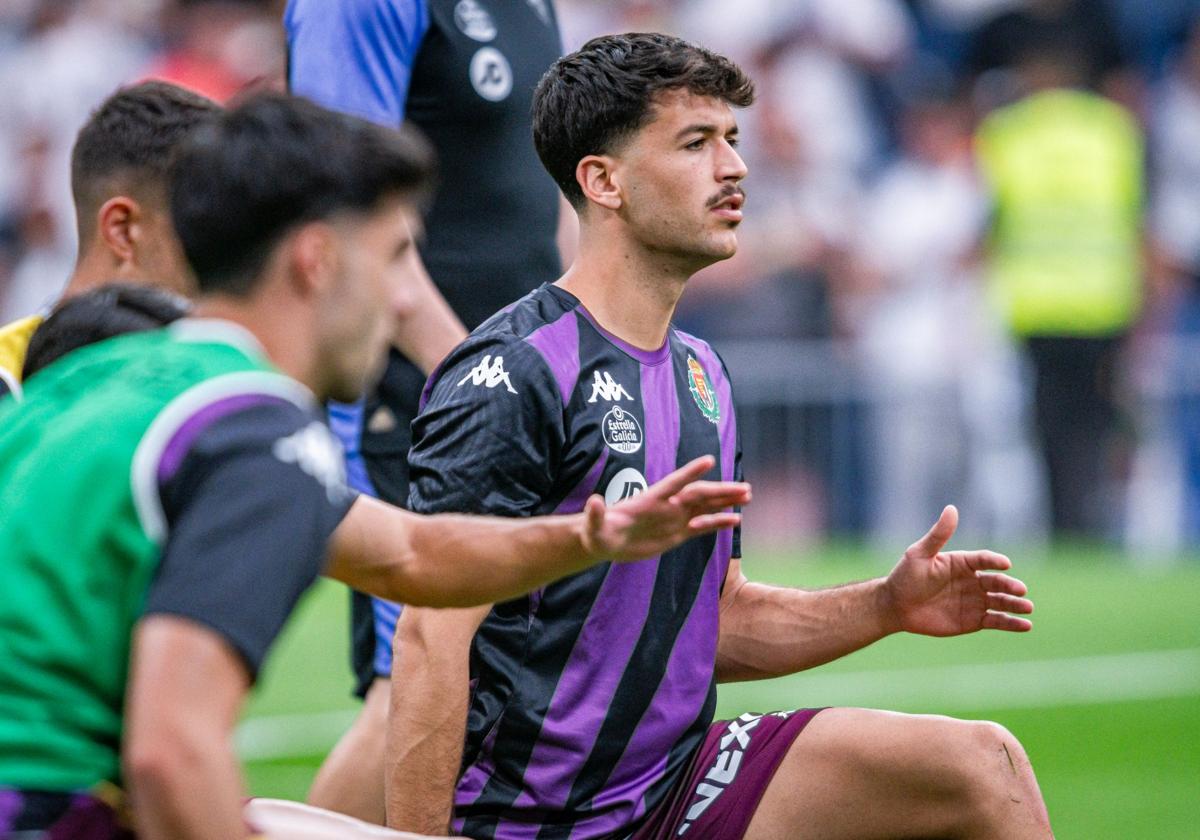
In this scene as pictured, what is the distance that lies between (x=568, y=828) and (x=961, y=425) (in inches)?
451

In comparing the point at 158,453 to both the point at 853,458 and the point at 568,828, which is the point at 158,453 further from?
the point at 853,458

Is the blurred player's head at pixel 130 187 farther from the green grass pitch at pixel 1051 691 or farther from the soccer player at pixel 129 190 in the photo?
the green grass pitch at pixel 1051 691

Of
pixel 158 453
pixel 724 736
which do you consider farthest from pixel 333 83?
pixel 158 453

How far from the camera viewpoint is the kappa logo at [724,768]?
14.0ft

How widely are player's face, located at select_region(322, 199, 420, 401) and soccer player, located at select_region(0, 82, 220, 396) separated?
1393 millimetres

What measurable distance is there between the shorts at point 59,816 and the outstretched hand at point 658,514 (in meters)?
0.91

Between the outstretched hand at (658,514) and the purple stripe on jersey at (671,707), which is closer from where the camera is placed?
the outstretched hand at (658,514)

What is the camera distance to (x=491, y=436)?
412cm

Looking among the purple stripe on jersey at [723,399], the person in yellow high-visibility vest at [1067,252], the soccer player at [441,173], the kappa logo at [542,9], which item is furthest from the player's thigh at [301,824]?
the person in yellow high-visibility vest at [1067,252]

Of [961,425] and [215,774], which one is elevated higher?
[215,774]

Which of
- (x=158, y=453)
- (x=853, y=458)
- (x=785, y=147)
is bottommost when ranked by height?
(x=853, y=458)

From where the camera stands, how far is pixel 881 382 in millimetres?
15070

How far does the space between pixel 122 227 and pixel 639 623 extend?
154cm

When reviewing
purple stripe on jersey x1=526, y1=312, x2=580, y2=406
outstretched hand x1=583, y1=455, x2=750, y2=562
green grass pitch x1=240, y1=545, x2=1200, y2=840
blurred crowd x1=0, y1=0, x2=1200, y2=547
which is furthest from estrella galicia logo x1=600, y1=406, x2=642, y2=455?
blurred crowd x1=0, y1=0, x2=1200, y2=547
